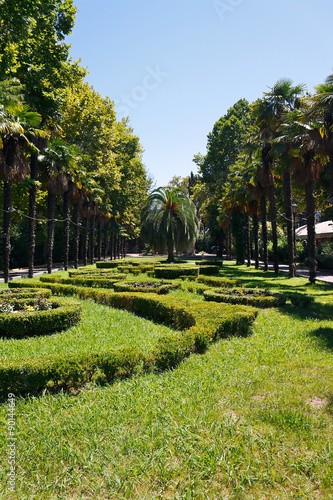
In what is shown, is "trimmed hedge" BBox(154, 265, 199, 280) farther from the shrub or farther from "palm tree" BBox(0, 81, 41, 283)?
"palm tree" BBox(0, 81, 41, 283)

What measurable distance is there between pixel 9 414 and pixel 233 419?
2377 millimetres

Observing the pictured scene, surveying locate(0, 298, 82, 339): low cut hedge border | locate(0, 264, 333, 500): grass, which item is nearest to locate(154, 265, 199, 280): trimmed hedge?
locate(0, 298, 82, 339): low cut hedge border

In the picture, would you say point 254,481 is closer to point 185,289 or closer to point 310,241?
point 185,289

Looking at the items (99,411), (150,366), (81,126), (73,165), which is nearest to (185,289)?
(150,366)

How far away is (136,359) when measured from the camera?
15.5 feet

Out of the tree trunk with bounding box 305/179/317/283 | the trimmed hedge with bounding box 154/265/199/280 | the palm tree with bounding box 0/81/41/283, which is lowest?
the trimmed hedge with bounding box 154/265/199/280

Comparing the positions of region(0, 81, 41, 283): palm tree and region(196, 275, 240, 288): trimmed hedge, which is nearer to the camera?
region(0, 81, 41, 283): palm tree

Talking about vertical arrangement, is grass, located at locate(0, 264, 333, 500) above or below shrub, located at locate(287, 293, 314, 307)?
below

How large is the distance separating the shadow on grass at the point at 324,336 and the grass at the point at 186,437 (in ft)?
4.40

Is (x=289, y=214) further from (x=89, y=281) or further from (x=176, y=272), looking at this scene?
(x=89, y=281)

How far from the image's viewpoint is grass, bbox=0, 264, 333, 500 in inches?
99.7

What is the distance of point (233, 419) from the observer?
344 centimetres

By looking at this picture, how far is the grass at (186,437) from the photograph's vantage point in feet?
8.30

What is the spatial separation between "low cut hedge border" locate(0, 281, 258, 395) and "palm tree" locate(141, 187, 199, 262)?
777 inches
